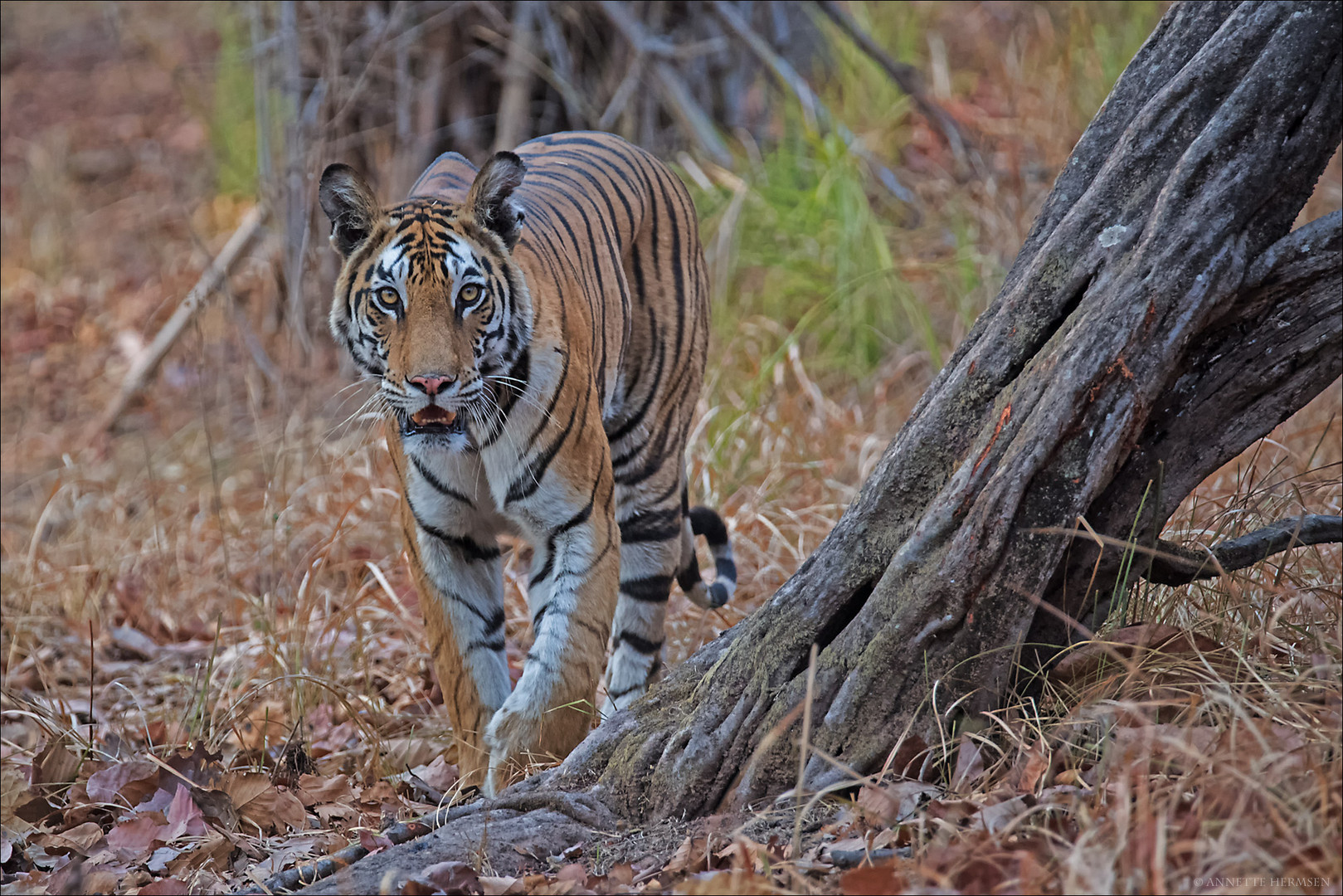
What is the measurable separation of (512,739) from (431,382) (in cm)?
95

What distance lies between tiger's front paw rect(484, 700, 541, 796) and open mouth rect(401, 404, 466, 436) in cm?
74

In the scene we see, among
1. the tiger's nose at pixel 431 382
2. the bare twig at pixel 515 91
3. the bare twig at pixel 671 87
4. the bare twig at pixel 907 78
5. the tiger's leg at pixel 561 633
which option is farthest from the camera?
the bare twig at pixel 515 91

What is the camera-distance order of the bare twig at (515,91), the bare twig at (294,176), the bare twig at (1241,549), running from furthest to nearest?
→ the bare twig at (515,91)
the bare twig at (294,176)
the bare twig at (1241,549)

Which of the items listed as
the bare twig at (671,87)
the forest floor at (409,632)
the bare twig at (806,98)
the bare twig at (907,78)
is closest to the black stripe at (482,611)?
the forest floor at (409,632)

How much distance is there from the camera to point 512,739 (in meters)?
3.08

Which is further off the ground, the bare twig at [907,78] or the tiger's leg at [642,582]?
the bare twig at [907,78]

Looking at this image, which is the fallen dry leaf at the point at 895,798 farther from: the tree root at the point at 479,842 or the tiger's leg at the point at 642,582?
the tiger's leg at the point at 642,582

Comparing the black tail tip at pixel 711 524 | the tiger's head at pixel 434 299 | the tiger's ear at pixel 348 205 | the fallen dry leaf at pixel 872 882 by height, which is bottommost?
the fallen dry leaf at pixel 872 882

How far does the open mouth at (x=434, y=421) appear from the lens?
296cm

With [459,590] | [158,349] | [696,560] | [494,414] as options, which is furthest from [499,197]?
[158,349]

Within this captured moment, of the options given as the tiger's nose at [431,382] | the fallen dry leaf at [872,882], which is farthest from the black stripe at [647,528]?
the fallen dry leaf at [872,882]

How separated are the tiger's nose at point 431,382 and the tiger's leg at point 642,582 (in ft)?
3.94

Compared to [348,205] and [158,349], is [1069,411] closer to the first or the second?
[348,205]

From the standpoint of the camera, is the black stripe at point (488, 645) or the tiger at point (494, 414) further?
the black stripe at point (488, 645)
